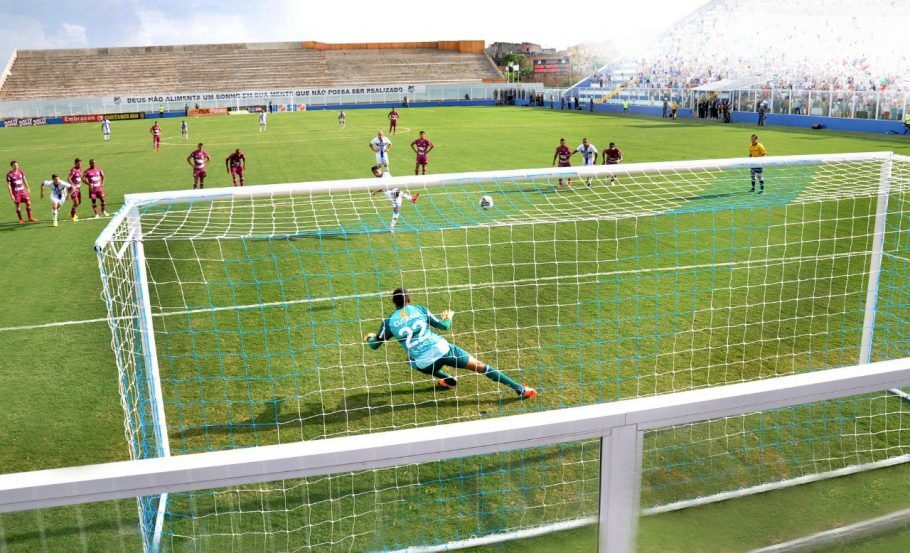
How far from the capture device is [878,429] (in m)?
5.94

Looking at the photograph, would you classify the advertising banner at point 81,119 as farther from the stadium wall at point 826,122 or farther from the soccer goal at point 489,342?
the soccer goal at point 489,342

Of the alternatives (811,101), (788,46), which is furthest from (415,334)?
(788,46)

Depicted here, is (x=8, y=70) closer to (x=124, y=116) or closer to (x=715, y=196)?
(x=124, y=116)

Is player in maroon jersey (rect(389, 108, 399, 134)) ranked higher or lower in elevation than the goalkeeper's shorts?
higher

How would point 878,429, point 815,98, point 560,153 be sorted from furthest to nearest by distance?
1. point 815,98
2. point 560,153
3. point 878,429

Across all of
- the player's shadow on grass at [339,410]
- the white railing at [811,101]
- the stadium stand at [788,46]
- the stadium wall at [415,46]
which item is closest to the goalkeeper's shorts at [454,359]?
the player's shadow on grass at [339,410]

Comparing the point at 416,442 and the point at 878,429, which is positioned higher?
the point at 416,442

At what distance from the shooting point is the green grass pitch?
2.64m

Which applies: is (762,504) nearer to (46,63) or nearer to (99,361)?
(99,361)

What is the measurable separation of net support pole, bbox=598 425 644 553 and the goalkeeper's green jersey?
15.9 feet

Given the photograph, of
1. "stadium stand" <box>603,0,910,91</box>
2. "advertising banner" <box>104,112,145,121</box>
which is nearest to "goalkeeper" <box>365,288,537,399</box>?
"stadium stand" <box>603,0,910,91</box>

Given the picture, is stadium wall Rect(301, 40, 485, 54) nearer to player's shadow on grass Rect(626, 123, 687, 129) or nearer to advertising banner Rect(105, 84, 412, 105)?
advertising banner Rect(105, 84, 412, 105)

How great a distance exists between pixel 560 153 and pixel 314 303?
1087cm

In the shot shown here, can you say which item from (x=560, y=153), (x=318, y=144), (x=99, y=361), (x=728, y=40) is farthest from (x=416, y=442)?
(x=728, y=40)
